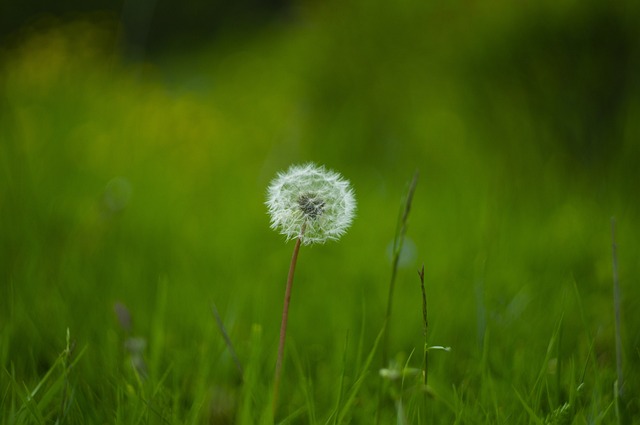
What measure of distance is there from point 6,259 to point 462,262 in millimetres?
1360

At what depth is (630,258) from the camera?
1688 millimetres

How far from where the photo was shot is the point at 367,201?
2.44 metres

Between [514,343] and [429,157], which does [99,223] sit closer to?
[514,343]

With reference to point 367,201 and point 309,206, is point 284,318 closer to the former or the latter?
point 309,206

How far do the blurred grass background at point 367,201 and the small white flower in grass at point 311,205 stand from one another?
14.9 inches

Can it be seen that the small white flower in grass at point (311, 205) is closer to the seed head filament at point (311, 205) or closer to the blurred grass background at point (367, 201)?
the seed head filament at point (311, 205)

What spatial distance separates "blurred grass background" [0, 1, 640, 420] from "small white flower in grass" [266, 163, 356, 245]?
0.38 metres

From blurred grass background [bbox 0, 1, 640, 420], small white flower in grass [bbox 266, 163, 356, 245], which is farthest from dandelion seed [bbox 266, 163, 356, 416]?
blurred grass background [bbox 0, 1, 640, 420]

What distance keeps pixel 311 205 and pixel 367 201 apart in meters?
1.72

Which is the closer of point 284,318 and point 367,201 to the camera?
point 284,318

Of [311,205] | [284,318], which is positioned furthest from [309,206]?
[284,318]

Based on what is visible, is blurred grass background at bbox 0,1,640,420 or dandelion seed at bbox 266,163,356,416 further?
blurred grass background at bbox 0,1,640,420

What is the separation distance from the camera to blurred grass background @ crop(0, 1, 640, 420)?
120cm

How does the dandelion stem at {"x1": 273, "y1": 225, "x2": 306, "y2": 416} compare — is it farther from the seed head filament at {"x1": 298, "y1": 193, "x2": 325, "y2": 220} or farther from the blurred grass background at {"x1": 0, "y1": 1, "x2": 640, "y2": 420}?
the blurred grass background at {"x1": 0, "y1": 1, "x2": 640, "y2": 420}
